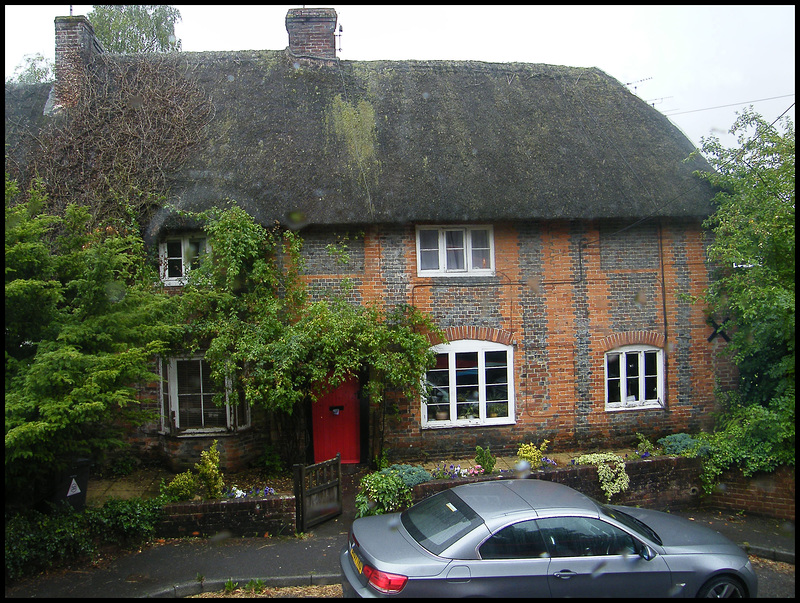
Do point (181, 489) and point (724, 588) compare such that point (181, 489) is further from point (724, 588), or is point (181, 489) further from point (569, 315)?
point (569, 315)

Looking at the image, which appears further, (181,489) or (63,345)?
(181,489)

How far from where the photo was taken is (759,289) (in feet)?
27.7

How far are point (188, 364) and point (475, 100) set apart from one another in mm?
8230

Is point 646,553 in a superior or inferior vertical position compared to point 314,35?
inferior

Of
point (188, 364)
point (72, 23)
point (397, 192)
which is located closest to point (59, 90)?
point (72, 23)

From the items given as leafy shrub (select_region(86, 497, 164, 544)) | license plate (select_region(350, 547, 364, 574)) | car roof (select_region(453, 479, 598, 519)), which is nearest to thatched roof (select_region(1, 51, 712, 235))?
leafy shrub (select_region(86, 497, 164, 544))

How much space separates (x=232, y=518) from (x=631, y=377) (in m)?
7.97

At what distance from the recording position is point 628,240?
35.8 feet

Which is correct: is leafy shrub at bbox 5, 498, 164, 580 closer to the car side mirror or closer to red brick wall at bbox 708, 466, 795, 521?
the car side mirror

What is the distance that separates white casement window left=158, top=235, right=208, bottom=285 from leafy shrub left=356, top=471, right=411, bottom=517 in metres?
5.06

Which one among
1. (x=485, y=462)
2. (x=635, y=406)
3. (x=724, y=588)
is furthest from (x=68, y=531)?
(x=635, y=406)

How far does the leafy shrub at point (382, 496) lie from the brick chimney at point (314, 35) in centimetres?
962

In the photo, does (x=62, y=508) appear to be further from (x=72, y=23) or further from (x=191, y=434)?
(x=72, y=23)

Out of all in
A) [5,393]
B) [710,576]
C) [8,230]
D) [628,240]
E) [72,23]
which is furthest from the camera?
[72,23]
